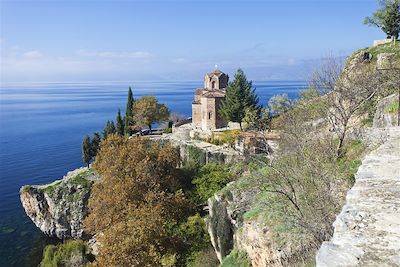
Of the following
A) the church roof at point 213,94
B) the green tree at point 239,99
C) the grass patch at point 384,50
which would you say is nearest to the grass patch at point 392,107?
the grass patch at point 384,50

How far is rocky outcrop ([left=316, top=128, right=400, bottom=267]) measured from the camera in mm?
3775

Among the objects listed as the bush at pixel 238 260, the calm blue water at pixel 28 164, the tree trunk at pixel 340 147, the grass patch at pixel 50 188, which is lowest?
the calm blue water at pixel 28 164

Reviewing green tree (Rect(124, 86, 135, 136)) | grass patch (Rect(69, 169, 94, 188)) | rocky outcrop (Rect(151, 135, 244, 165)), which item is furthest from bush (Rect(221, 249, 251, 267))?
green tree (Rect(124, 86, 135, 136))

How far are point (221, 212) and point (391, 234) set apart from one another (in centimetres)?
1224

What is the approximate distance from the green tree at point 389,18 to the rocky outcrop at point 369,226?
1233 inches

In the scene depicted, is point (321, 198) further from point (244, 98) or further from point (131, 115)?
point (131, 115)

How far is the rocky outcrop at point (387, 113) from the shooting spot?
1498cm

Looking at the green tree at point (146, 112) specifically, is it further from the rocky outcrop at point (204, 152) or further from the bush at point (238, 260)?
the bush at point (238, 260)

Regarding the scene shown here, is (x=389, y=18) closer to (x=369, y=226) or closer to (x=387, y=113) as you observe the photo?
(x=387, y=113)

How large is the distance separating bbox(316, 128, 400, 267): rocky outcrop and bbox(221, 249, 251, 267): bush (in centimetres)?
697

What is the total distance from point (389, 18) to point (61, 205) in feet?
115

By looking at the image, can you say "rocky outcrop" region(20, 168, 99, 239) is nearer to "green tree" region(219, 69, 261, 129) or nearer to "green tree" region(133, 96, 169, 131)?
"green tree" region(133, 96, 169, 131)

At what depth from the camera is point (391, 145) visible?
785 cm

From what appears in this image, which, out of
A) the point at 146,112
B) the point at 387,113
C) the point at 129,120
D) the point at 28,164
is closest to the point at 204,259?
the point at 387,113
